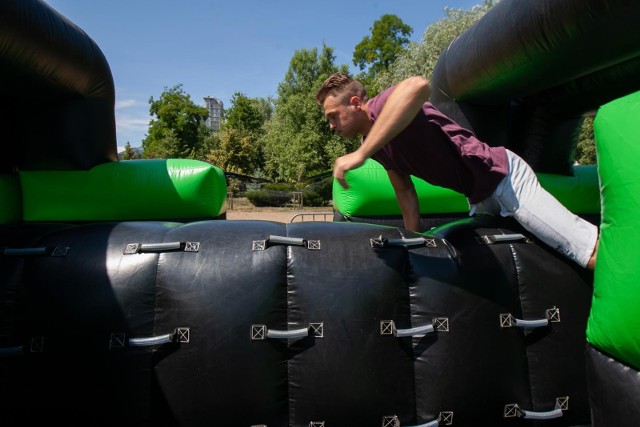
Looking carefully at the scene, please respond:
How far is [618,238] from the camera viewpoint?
135cm

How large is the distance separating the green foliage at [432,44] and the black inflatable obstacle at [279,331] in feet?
56.6

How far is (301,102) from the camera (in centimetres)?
2088

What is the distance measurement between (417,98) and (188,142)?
2940cm

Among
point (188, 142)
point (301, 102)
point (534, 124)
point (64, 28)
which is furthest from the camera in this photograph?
point (188, 142)

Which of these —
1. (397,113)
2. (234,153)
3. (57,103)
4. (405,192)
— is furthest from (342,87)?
(234,153)

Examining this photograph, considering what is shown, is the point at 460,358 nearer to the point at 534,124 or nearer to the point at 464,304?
the point at 464,304

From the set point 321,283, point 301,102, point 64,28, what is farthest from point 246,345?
point 301,102

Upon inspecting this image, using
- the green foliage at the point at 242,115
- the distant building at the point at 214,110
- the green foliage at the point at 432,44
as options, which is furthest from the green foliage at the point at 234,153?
the distant building at the point at 214,110

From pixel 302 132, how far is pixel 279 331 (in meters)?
19.9

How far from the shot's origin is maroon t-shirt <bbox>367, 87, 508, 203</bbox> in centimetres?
179

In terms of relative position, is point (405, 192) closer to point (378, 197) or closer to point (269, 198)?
point (378, 197)

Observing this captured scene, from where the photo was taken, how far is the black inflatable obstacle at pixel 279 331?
140 centimetres

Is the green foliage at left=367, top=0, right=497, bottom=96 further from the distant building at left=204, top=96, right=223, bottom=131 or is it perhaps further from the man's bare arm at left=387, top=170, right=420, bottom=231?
the distant building at left=204, top=96, right=223, bottom=131

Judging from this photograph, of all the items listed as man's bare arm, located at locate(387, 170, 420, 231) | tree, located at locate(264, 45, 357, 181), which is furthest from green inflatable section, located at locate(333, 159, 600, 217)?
tree, located at locate(264, 45, 357, 181)
